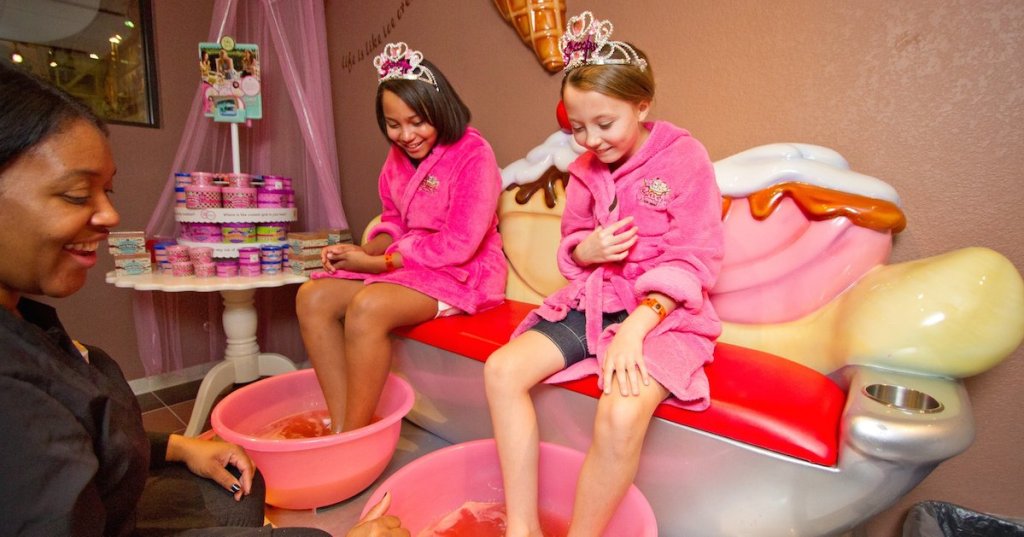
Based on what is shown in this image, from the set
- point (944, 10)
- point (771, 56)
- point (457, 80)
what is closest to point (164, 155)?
point (457, 80)

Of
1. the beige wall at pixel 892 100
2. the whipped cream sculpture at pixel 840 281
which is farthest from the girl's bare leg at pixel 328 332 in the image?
the whipped cream sculpture at pixel 840 281

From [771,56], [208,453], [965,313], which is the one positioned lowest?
[208,453]

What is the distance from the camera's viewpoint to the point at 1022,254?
3.90ft

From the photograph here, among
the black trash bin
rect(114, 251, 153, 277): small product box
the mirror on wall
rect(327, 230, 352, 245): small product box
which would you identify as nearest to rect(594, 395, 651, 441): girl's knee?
the black trash bin

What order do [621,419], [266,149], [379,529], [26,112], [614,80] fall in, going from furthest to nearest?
[266,149] < [614,80] < [621,419] < [379,529] < [26,112]

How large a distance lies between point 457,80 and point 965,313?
6.21 ft

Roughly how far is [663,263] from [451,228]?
71 centimetres

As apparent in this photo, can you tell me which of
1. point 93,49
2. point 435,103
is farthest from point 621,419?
point 93,49

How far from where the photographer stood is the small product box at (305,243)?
6.73 ft

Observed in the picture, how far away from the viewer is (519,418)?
1087 millimetres

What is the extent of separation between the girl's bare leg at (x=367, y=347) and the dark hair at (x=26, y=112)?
0.87 meters

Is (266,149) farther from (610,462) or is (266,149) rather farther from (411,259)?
(610,462)

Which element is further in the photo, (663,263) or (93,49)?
(93,49)

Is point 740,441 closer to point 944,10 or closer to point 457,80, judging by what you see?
point 944,10
